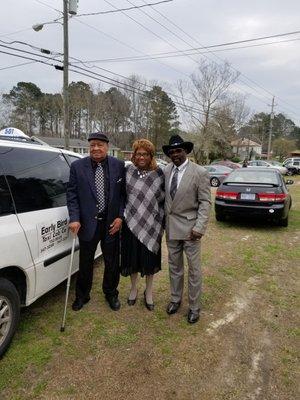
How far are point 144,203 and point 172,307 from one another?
3.80 ft

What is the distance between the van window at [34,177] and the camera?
3094mm

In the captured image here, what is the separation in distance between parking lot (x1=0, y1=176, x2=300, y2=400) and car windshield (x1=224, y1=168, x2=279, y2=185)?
3.77 meters

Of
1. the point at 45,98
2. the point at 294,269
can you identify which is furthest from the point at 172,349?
the point at 45,98

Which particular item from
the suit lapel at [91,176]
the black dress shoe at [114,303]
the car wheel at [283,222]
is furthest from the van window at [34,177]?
the car wheel at [283,222]

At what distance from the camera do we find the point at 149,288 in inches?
157

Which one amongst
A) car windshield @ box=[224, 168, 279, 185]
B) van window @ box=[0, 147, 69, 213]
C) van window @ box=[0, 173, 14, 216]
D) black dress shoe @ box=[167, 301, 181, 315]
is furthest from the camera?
car windshield @ box=[224, 168, 279, 185]

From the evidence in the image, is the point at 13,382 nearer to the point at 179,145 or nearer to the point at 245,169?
the point at 179,145

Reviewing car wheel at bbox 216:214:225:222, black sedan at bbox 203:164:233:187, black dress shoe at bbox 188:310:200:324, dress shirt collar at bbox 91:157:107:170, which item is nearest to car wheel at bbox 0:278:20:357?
dress shirt collar at bbox 91:157:107:170

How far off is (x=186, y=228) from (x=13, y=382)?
1.95 meters

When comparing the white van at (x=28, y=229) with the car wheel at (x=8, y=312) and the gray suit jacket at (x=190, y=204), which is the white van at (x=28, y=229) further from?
the gray suit jacket at (x=190, y=204)

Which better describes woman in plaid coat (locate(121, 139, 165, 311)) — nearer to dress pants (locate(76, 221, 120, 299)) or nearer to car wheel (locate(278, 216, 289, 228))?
dress pants (locate(76, 221, 120, 299))

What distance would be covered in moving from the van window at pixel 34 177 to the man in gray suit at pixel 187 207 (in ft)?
3.80

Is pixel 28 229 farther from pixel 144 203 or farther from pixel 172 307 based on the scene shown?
pixel 172 307

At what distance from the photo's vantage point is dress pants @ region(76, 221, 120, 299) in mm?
3704
